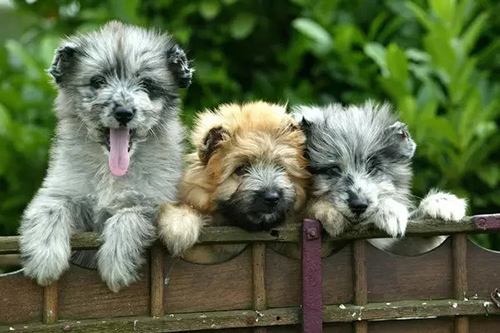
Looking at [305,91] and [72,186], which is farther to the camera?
[305,91]

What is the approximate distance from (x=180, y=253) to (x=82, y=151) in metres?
0.89

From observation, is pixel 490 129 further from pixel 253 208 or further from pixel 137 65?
pixel 137 65

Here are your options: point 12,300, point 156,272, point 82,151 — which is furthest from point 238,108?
point 12,300

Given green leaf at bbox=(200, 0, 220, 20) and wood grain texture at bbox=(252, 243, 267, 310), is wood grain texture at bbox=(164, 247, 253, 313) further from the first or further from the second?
green leaf at bbox=(200, 0, 220, 20)

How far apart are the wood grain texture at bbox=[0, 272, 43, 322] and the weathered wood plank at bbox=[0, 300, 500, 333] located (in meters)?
0.04

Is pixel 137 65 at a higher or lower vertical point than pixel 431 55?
lower

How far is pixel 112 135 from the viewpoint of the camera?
4152 mm

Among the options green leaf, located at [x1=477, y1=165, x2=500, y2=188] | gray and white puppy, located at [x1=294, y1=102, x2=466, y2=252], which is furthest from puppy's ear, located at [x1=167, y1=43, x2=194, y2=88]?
green leaf, located at [x1=477, y1=165, x2=500, y2=188]

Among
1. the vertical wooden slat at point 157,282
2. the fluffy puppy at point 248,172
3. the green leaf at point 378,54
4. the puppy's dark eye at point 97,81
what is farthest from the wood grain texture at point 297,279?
the green leaf at point 378,54

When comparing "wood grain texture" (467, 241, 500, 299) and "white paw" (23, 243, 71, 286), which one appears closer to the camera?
"white paw" (23, 243, 71, 286)

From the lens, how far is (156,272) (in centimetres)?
378

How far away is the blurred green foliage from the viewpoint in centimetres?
557

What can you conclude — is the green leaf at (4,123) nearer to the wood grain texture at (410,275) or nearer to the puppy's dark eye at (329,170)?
the puppy's dark eye at (329,170)

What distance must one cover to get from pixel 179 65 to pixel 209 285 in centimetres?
121
